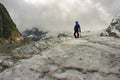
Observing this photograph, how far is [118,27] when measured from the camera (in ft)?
176

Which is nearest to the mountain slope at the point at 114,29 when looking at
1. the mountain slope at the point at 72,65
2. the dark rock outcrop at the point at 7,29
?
the mountain slope at the point at 72,65

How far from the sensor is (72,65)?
32.4m

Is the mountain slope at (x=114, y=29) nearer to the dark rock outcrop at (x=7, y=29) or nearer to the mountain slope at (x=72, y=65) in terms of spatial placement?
the mountain slope at (x=72, y=65)

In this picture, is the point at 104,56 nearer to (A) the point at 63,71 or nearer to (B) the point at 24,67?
(A) the point at 63,71

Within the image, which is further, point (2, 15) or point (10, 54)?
point (2, 15)

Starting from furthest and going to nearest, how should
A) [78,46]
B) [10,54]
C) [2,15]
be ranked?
[2,15] → [10,54] → [78,46]

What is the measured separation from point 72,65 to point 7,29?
121780 millimetres

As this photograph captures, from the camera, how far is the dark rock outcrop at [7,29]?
142 meters

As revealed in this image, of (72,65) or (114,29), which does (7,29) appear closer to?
(114,29)

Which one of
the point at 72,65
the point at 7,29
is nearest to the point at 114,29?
the point at 72,65

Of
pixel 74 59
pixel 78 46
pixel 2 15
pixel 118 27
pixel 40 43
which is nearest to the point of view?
pixel 74 59

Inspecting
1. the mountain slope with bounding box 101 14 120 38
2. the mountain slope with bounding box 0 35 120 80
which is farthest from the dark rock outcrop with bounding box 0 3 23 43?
the mountain slope with bounding box 0 35 120 80

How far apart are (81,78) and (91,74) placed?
4.23 feet

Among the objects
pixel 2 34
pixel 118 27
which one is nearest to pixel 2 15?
pixel 2 34
